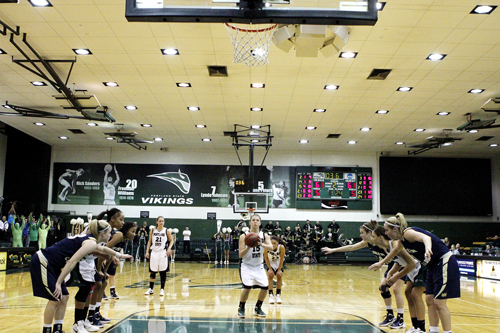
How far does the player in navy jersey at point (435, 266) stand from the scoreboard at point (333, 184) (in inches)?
710

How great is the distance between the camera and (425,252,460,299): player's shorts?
5008 mm

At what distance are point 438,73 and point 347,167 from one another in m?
11.9

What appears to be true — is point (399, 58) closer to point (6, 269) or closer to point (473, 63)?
point (473, 63)

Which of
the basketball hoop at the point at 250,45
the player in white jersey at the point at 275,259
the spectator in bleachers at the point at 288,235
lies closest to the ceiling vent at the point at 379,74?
the basketball hoop at the point at 250,45

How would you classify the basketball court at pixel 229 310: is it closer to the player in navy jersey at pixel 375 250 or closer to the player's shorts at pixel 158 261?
the player in navy jersey at pixel 375 250

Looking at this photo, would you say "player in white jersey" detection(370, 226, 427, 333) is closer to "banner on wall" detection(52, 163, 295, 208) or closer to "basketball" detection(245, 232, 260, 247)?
"basketball" detection(245, 232, 260, 247)

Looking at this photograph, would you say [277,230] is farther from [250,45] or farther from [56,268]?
[56,268]

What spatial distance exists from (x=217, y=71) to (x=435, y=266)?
872cm

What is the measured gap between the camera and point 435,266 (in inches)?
206

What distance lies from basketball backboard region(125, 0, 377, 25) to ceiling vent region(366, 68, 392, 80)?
721cm

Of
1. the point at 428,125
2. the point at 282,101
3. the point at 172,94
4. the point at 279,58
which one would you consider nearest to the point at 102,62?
the point at 172,94

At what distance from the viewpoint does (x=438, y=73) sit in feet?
39.9

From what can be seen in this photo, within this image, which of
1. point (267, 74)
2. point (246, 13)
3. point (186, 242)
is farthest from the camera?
point (186, 242)

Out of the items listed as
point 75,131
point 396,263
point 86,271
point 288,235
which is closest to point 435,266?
point 396,263
